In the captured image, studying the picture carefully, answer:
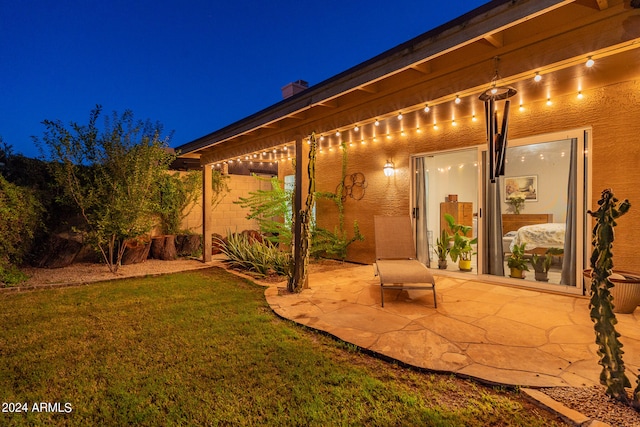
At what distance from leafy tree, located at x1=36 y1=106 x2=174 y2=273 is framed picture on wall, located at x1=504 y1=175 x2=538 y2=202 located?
25.9 ft

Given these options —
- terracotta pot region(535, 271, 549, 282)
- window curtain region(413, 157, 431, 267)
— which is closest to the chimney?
window curtain region(413, 157, 431, 267)

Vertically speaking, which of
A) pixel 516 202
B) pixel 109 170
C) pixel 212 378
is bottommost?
pixel 212 378

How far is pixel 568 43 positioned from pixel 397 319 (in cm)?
318

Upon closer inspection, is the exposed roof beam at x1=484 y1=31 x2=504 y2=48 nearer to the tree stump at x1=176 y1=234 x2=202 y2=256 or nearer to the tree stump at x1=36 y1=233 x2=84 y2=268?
the tree stump at x1=176 y1=234 x2=202 y2=256

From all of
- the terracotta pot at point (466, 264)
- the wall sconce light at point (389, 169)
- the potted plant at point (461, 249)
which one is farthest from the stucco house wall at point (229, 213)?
the terracotta pot at point (466, 264)

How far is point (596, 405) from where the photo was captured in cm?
206

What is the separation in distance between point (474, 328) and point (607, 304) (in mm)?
1501

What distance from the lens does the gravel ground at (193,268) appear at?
1.96 metres

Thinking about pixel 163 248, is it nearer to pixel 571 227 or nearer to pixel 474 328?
pixel 474 328

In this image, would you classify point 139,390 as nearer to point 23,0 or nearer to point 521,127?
point 521,127

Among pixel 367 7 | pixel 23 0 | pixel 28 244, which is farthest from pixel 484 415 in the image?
pixel 367 7

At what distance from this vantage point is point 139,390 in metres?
2.36

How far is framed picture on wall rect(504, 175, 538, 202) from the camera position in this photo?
7340mm

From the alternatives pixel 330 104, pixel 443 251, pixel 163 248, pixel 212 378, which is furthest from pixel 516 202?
pixel 163 248
